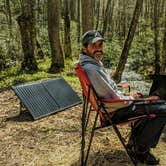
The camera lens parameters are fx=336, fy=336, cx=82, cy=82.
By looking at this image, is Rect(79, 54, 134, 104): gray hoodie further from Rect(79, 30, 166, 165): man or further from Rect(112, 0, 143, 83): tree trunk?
Rect(112, 0, 143, 83): tree trunk

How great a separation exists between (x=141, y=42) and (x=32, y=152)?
15.1m

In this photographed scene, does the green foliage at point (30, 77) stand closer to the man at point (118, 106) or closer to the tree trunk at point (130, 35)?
the tree trunk at point (130, 35)

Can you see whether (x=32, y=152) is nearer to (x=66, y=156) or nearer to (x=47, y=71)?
(x=66, y=156)

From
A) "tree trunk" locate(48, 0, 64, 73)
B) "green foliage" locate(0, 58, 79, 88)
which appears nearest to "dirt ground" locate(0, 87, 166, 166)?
"green foliage" locate(0, 58, 79, 88)

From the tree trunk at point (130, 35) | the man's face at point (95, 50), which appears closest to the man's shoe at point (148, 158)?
the man's face at point (95, 50)

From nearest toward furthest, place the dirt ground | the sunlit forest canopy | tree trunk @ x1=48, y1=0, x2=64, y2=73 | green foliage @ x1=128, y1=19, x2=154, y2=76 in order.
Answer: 1. the dirt ground
2. the sunlit forest canopy
3. tree trunk @ x1=48, y1=0, x2=64, y2=73
4. green foliage @ x1=128, y1=19, x2=154, y2=76

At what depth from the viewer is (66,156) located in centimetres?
444

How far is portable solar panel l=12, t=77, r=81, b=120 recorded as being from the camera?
600 cm

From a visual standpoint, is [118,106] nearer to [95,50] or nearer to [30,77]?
[95,50]

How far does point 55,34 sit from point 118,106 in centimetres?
824

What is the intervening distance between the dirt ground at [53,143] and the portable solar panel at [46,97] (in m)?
0.17

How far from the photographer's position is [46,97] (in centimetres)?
638

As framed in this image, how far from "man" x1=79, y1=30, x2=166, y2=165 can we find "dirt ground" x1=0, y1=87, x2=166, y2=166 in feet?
1.62

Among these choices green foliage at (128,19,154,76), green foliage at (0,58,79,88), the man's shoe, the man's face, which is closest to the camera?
the man's face
